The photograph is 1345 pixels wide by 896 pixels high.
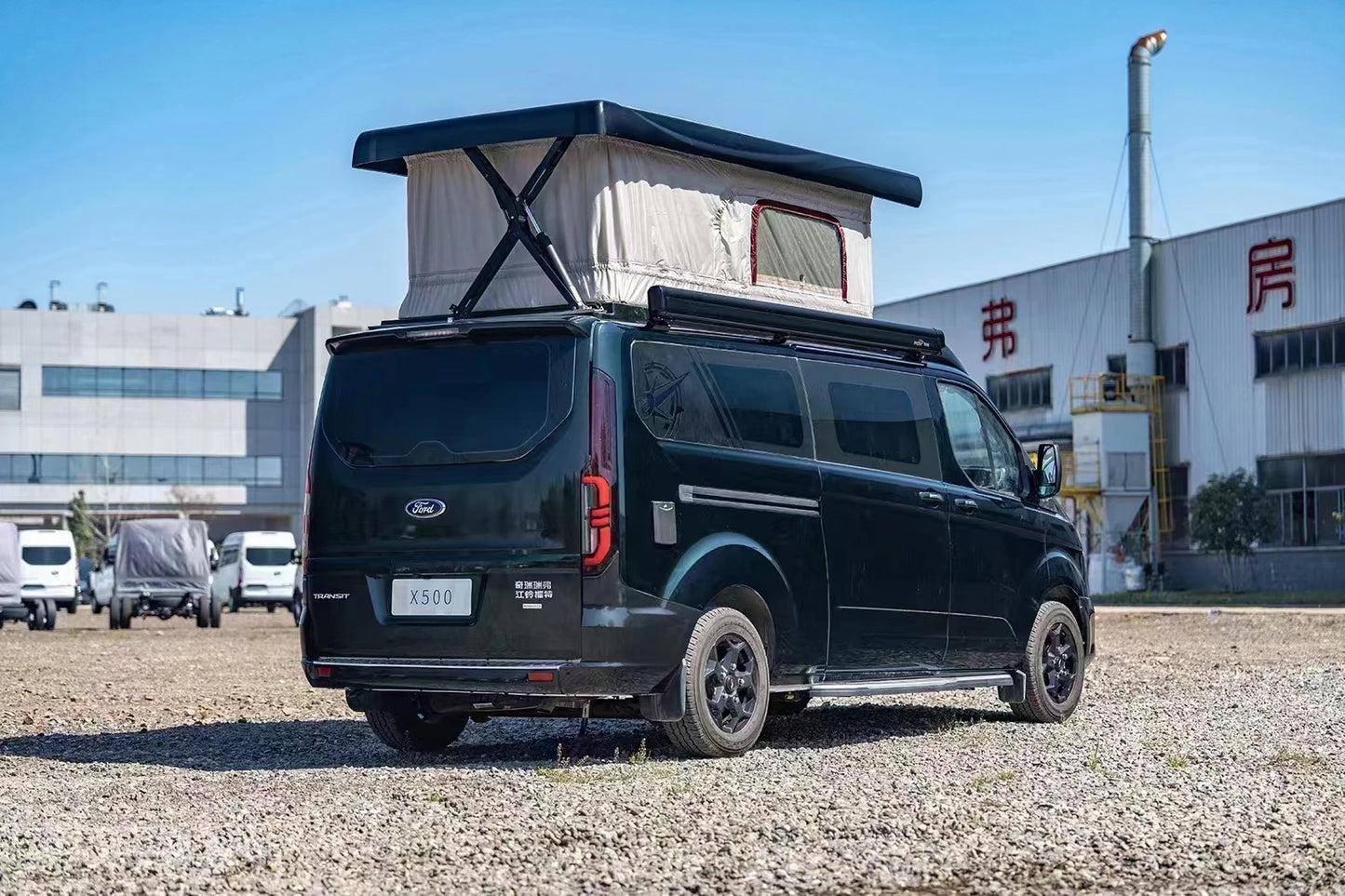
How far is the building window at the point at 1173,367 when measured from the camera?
174 ft

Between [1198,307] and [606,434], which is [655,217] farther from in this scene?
[1198,307]

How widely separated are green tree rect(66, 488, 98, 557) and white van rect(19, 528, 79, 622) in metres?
50.1

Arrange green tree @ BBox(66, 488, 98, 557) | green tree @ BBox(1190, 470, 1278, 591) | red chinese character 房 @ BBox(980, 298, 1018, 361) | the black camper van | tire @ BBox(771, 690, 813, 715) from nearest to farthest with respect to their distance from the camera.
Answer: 1. the black camper van
2. tire @ BBox(771, 690, 813, 715)
3. green tree @ BBox(1190, 470, 1278, 591)
4. red chinese character 房 @ BBox(980, 298, 1018, 361)
5. green tree @ BBox(66, 488, 98, 557)

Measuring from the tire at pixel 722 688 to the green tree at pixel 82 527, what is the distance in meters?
84.8

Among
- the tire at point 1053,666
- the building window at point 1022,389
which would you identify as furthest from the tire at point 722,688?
the building window at point 1022,389

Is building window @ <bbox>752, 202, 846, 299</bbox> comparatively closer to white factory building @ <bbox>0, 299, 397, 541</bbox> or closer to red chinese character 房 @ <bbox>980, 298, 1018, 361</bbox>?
red chinese character 房 @ <bbox>980, 298, 1018, 361</bbox>

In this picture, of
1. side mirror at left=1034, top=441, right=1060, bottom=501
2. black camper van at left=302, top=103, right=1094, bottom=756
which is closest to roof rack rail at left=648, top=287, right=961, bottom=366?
black camper van at left=302, top=103, right=1094, bottom=756

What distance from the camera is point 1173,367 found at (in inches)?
2101

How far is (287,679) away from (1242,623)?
1777 centimetres

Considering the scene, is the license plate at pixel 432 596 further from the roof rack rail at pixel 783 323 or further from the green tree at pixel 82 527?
the green tree at pixel 82 527

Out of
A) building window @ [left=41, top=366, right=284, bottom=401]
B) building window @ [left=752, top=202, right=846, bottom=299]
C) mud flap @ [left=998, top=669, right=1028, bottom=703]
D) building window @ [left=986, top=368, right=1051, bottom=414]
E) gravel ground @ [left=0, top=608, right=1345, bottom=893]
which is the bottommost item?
gravel ground @ [left=0, top=608, right=1345, bottom=893]

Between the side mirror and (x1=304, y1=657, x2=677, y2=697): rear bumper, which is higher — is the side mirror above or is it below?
above

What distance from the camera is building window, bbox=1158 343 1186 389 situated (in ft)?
174

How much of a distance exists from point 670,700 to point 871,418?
2.32m
